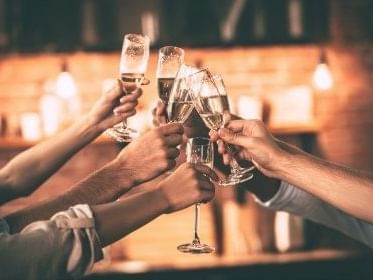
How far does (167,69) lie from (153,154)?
0.42 meters

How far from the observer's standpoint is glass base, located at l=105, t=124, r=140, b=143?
2.37 metres

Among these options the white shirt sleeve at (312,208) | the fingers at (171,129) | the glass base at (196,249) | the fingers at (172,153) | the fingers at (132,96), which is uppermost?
the fingers at (132,96)

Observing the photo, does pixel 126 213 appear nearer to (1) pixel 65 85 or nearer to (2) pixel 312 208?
(2) pixel 312 208

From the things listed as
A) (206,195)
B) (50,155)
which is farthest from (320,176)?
(50,155)

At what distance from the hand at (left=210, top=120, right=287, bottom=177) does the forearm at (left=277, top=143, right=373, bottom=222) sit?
0.13 ft

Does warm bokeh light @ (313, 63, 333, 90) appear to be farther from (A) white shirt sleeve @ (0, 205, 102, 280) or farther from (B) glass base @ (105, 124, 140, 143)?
(A) white shirt sleeve @ (0, 205, 102, 280)

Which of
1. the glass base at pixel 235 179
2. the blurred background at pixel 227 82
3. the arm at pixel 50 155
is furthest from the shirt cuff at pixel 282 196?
the blurred background at pixel 227 82

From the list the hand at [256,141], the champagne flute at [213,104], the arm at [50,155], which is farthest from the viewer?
the arm at [50,155]

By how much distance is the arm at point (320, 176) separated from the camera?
1756mm

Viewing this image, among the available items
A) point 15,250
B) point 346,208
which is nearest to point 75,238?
point 15,250

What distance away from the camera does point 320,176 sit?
1762 mm

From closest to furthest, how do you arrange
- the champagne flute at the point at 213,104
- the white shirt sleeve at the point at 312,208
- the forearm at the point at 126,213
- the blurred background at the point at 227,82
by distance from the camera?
the forearm at the point at 126,213, the champagne flute at the point at 213,104, the white shirt sleeve at the point at 312,208, the blurred background at the point at 227,82

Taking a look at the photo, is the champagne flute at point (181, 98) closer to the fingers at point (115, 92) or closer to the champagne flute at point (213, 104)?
the champagne flute at point (213, 104)

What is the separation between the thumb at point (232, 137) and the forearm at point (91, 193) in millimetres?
304
